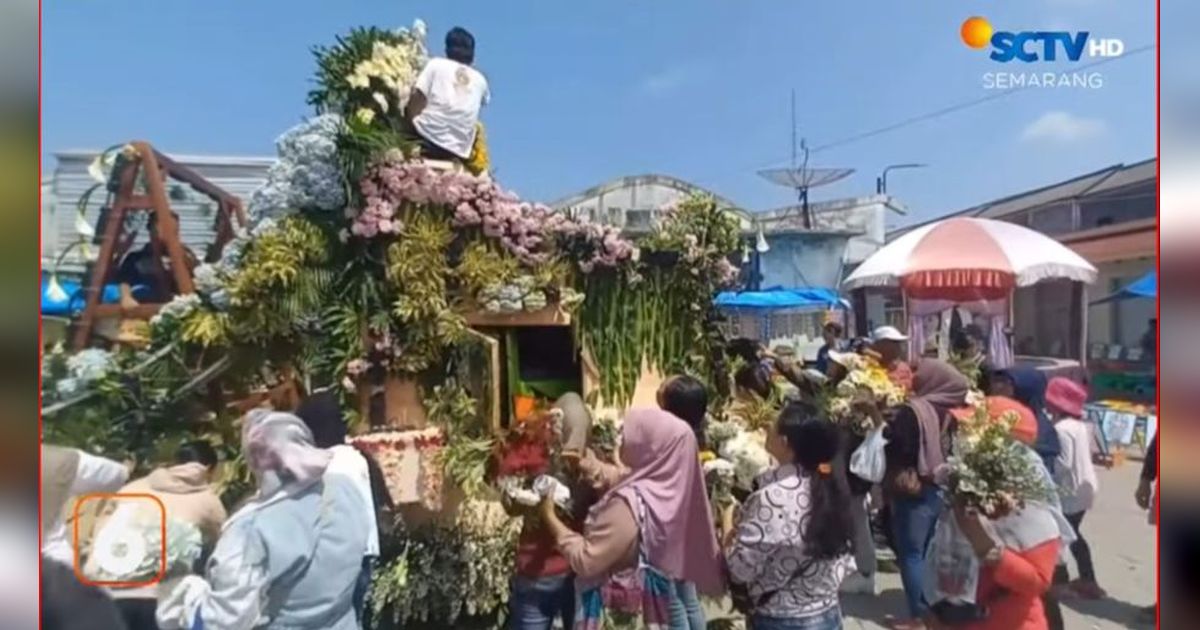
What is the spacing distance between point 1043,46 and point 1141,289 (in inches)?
27.2

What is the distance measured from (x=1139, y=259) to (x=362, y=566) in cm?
219

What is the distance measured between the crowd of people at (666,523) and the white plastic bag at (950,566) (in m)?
0.02

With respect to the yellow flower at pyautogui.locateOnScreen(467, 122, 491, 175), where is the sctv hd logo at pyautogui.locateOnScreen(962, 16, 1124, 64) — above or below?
above

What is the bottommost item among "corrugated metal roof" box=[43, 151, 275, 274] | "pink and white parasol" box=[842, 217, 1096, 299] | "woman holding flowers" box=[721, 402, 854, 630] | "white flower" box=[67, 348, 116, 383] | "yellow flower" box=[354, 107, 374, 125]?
"woman holding flowers" box=[721, 402, 854, 630]

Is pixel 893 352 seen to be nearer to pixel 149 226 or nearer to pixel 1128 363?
pixel 1128 363

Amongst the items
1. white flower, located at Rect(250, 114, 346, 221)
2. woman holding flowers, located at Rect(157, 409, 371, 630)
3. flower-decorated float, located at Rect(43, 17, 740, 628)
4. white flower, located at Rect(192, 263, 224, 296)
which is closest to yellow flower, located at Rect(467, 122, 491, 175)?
flower-decorated float, located at Rect(43, 17, 740, 628)

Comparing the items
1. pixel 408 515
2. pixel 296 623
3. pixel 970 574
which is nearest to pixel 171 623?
pixel 296 623

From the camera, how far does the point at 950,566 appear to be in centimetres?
244

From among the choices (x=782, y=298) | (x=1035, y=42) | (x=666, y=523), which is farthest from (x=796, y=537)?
(x=1035, y=42)

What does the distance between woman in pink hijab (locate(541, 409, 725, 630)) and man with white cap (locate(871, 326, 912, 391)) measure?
59 centimetres

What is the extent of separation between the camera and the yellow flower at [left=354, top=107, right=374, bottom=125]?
91.9 inches

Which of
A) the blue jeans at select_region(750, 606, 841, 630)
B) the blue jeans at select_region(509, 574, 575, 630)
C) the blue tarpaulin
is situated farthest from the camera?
the blue jeans at select_region(509, 574, 575, 630)

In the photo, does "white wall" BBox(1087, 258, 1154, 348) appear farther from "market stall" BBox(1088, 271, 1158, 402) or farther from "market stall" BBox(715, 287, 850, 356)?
"market stall" BBox(715, 287, 850, 356)

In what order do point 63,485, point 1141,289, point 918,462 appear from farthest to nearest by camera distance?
point 918,462 → point 1141,289 → point 63,485
